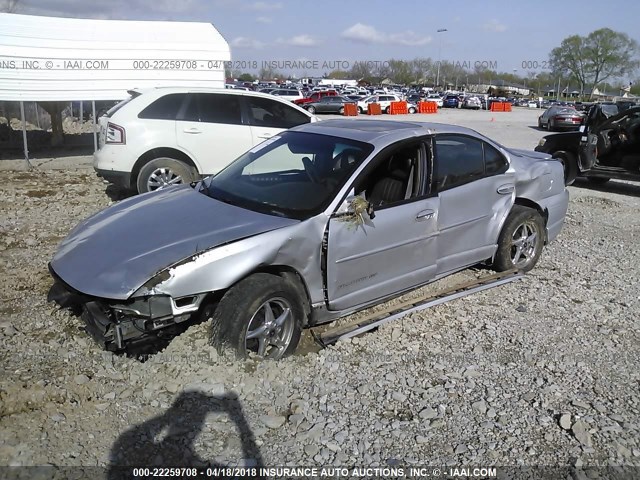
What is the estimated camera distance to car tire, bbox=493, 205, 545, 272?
209 inches

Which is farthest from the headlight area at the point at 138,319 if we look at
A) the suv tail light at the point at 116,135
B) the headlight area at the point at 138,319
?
the suv tail light at the point at 116,135

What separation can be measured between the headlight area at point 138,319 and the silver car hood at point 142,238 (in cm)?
12

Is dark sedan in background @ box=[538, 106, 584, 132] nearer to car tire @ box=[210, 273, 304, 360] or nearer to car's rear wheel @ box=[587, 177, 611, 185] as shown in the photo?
car's rear wheel @ box=[587, 177, 611, 185]

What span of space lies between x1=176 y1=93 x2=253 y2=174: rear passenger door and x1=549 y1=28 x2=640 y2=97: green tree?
97.9m

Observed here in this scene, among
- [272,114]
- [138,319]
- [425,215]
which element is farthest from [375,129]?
[272,114]

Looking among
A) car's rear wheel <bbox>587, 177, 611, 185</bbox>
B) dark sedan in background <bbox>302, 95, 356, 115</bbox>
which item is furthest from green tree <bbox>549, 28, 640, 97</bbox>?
car's rear wheel <bbox>587, 177, 611, 185</bbox>

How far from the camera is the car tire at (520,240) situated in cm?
532

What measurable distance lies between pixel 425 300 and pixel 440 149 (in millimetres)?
1286

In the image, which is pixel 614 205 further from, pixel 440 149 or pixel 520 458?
pixel 520 458

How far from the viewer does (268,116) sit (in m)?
8.88

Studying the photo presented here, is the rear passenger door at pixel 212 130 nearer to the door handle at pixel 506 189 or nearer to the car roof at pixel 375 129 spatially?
the car roof at pixel 375 129

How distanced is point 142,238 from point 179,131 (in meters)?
4.79

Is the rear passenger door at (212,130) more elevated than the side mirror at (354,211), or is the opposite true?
the rear passenger door at (212,130)

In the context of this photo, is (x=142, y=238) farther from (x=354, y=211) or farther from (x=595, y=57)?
(x=595, y=57)
